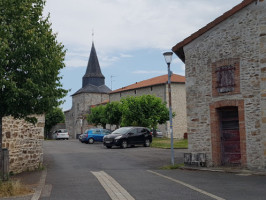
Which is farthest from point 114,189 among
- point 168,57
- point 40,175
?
point 168,57

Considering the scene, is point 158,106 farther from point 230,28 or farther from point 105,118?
point 230,28

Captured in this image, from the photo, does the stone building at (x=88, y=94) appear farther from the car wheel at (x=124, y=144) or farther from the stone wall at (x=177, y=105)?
the car wheel at (x=124, y=144)

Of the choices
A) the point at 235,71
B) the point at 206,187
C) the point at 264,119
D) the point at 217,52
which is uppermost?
the point at 217,52

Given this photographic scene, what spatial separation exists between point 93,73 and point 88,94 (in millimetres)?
5125

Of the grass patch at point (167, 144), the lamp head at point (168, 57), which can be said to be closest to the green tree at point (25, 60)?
the lamp head at point (168, 57)

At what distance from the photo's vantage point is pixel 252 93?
12492mm

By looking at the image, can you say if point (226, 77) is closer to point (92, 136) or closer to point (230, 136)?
point (230, 136)

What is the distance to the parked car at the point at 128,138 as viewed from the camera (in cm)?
2523

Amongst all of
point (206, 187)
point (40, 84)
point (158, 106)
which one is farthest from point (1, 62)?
point (158, 106)

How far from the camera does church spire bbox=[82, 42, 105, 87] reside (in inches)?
2948

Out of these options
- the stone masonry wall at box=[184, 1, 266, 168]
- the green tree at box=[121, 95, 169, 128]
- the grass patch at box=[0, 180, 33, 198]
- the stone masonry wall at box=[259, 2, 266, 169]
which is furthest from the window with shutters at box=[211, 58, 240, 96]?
the green tree at box=[121, 95, 169, 128]

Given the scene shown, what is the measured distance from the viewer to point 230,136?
1366 centimetres

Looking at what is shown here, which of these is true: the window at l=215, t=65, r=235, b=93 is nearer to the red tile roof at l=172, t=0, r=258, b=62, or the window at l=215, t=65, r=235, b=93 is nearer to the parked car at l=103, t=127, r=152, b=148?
the red tile roof at l=172, t=0, r=258, b=62

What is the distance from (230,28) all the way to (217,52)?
3.46ft
